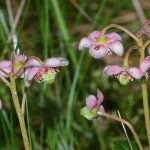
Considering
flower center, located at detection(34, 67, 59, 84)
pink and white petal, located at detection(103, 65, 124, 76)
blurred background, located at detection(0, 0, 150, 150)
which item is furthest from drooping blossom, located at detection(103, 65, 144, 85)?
blurred background, located at detection(0, 0, 150, 150)

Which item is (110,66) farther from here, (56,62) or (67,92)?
(67,92)

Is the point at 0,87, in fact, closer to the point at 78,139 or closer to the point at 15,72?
the point at 78,139

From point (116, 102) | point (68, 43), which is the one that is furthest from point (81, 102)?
point (68, 43)

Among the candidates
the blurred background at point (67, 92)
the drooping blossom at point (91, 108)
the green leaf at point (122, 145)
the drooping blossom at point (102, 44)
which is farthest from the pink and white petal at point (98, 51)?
the blurred background at point (67, 92)

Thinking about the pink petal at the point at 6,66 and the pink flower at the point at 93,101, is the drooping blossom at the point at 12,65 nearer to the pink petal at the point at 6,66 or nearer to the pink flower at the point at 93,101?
the pink petal at the point at 6,66

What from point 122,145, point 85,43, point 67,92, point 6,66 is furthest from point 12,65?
point 67,92
